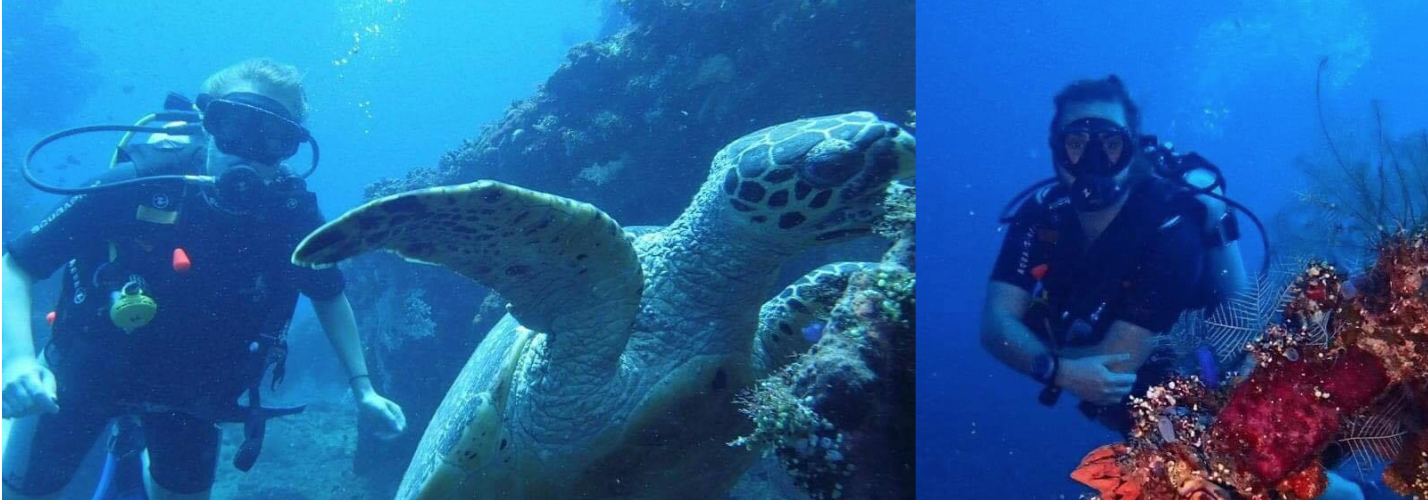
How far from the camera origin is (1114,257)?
5.64 ft

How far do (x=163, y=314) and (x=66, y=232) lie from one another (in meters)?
0.65

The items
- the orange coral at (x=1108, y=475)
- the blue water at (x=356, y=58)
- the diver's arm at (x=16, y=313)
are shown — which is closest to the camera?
the orange coral at (x=1108, y=475)

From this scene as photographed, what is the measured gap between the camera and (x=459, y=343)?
7.27 m

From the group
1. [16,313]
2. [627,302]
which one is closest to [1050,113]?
[627,302]

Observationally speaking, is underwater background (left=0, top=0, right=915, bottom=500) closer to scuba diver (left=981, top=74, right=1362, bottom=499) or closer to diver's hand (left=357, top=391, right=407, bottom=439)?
scuba diver (left=981, top=74, right=1362, bottom=499)

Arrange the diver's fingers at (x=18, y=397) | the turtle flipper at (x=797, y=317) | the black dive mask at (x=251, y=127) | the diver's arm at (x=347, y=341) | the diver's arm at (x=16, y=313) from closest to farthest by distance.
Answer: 1. the turtle flipper at (x=797, y=317)
2. the diver's fingers at (x=18, y=397)
3. the diver's arm at (x=16, y=313)
4. the diver's arm at (x=347, y=341)
5. the black dive mask at (x=251, y=127)

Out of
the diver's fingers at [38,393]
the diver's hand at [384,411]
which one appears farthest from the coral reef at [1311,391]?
the diver's fingers at [38,393]

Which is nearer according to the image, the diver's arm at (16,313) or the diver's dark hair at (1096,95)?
the diver's dark hair at (1096,95)

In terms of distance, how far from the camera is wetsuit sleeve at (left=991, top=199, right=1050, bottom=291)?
5.60ft

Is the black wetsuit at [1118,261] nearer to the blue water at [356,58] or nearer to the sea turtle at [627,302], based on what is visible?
the sea turtle at [627,302]

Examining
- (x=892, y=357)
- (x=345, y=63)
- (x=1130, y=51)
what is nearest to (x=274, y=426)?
(x=892, y=357)

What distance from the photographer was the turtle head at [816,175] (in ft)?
6.26

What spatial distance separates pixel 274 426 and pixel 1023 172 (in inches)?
456

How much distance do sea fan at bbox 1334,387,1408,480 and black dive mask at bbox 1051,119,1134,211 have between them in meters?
0.69
